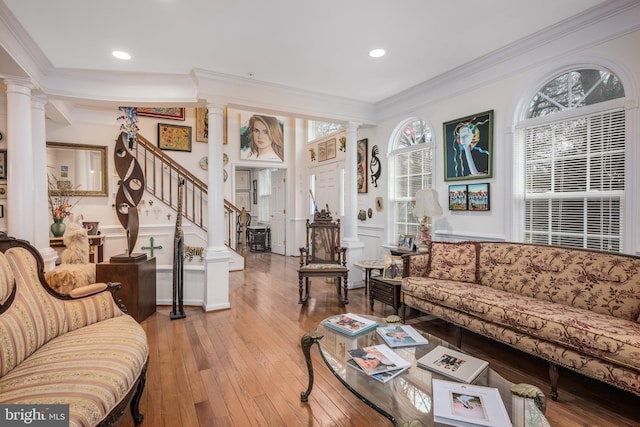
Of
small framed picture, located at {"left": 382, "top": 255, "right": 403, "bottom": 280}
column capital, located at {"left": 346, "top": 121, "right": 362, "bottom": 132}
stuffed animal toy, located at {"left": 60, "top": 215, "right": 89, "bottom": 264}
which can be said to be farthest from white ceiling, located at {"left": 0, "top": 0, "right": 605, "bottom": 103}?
small framed picture, located at {"left": 382, "top": 255, "right": 403, "bottom": 280}

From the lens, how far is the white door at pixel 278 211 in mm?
7852

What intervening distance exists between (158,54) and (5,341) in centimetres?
282

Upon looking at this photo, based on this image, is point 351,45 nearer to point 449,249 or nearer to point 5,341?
point 449,249

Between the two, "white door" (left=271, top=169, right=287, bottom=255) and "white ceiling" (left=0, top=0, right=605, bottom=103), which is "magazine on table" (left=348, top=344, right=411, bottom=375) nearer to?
"white ceiling" (left=0, top=0, right=605, bottom=103)

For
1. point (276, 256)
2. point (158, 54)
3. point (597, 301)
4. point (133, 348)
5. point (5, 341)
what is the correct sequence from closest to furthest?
point (5, 341), point (133, 348), point (597, 301), point (158, 54), point (276, 256)

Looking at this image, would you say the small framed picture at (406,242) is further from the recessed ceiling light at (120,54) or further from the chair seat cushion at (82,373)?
the recessed ceiling light at (120,54)

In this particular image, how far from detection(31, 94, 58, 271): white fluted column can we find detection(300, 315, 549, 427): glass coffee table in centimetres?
340

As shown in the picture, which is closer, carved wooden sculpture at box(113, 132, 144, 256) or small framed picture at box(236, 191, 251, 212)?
carved wooden sculpture at box(113, 132, 144, 256)

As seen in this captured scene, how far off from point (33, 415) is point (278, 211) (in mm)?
7003

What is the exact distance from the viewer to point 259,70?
142 inches

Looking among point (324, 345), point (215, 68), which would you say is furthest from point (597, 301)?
point (215, 68)

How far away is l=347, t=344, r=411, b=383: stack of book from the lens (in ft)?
5.31

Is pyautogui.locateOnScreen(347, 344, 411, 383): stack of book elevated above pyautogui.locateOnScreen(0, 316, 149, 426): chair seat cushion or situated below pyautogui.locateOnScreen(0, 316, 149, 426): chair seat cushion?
below

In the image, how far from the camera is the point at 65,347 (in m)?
1.64
